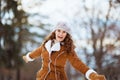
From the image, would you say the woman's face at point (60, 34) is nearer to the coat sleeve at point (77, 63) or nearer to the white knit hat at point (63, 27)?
the white knit hat at point (63, 27)

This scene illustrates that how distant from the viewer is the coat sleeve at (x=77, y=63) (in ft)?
15.5

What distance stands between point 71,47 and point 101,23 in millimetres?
16849

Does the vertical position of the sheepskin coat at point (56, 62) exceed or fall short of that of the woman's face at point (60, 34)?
it falls short

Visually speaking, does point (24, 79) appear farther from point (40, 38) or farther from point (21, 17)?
point (21, 17)

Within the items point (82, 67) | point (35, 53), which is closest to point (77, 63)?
point (82, 67)

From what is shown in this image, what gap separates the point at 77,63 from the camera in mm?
4773

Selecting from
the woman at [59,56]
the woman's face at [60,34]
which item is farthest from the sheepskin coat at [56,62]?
the woman's face at [60,34]

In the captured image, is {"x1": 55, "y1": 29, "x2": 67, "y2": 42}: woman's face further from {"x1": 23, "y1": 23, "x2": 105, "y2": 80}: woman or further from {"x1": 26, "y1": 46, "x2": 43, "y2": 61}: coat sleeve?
{"x1": 26, "y1": 46, "x2": 43, "y2": 61}: coat sleeve

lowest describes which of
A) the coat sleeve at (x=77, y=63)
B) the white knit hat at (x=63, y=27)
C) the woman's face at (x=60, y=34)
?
the coat sleeve at (x=77, y=63)

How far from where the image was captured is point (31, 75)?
4184cm

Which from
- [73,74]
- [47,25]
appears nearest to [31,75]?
[73,74]

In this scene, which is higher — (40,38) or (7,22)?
(7,22)

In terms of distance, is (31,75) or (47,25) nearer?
(47,25)

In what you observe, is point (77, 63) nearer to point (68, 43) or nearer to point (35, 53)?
point (68, 43)
